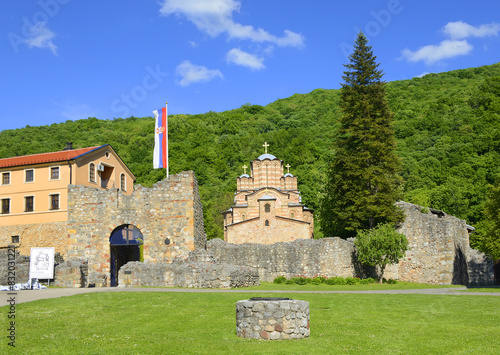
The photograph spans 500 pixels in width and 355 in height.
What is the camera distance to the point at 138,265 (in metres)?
22.3

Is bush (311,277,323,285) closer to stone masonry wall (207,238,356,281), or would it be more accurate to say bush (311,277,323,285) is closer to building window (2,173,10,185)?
stone masonry wall (207,238,356,281)

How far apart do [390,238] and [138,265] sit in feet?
50.3

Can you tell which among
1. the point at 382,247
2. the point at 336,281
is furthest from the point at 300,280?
the point at 382,247

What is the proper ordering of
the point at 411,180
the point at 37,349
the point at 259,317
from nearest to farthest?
the point at 37,349, the point at 259,317, the point at 411,180

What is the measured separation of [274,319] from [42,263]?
52.9ft

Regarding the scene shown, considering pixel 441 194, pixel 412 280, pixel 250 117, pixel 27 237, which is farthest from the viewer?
pixel 250 117

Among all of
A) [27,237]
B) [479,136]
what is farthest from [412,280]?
[479,136]

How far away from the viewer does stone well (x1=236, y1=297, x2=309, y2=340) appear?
937 cm

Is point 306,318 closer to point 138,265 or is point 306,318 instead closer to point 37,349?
point 37,349

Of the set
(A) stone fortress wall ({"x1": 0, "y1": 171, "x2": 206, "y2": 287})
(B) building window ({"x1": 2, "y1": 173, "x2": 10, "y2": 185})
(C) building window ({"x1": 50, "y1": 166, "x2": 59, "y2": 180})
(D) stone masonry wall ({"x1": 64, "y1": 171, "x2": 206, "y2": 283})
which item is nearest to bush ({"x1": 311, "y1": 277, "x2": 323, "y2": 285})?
(A) stone fortress wall ({"x1": 0, "y1": 171, "x2": 206, "y2": 287})

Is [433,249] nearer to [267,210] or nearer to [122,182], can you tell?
[122,182]

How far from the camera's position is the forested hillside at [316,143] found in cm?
6211

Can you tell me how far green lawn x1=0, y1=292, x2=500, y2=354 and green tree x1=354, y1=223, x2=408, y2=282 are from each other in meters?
12.0

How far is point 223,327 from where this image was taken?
10.9 metres
